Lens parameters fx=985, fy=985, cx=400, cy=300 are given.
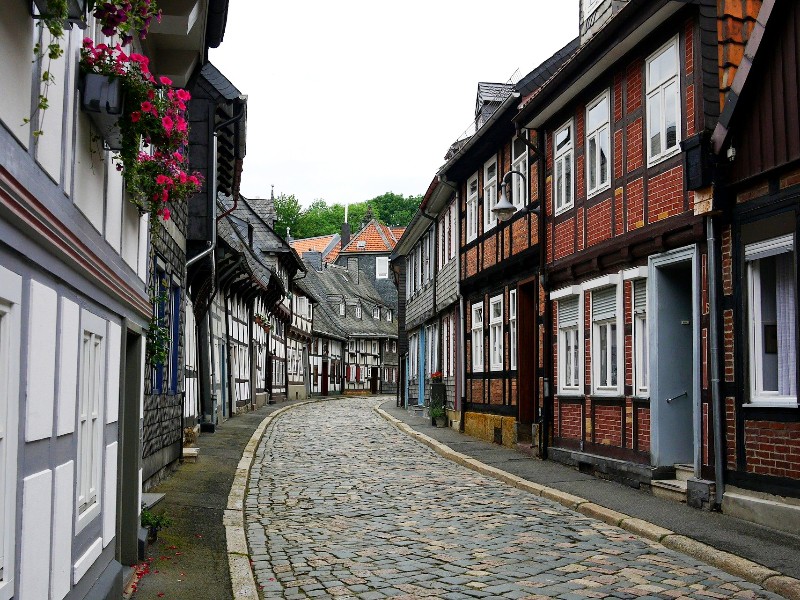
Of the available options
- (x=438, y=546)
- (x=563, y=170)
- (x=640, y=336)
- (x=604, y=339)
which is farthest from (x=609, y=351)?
(x=438, y=546)

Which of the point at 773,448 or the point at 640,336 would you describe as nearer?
the point at 773,448

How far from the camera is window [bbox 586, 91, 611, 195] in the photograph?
46.4 feet

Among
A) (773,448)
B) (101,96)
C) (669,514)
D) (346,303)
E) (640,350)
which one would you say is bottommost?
(669,514)

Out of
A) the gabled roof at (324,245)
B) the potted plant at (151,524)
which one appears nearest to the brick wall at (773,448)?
the potted plant at (151,524)

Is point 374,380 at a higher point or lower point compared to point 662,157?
lower

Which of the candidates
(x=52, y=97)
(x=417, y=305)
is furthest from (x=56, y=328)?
(x=417, y=305)

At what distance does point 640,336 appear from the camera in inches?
516

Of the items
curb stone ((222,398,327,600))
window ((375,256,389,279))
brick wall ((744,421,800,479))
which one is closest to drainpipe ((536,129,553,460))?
curb stone ((222,398,327,600))

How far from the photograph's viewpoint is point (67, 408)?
492cm

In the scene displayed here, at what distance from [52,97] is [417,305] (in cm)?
2974

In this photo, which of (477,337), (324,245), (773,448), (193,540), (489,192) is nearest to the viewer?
(193,540)

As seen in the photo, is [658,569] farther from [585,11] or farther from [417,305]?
[417,305]

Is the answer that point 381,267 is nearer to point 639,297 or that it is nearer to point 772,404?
point 639,297

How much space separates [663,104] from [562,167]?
3.90 meters
